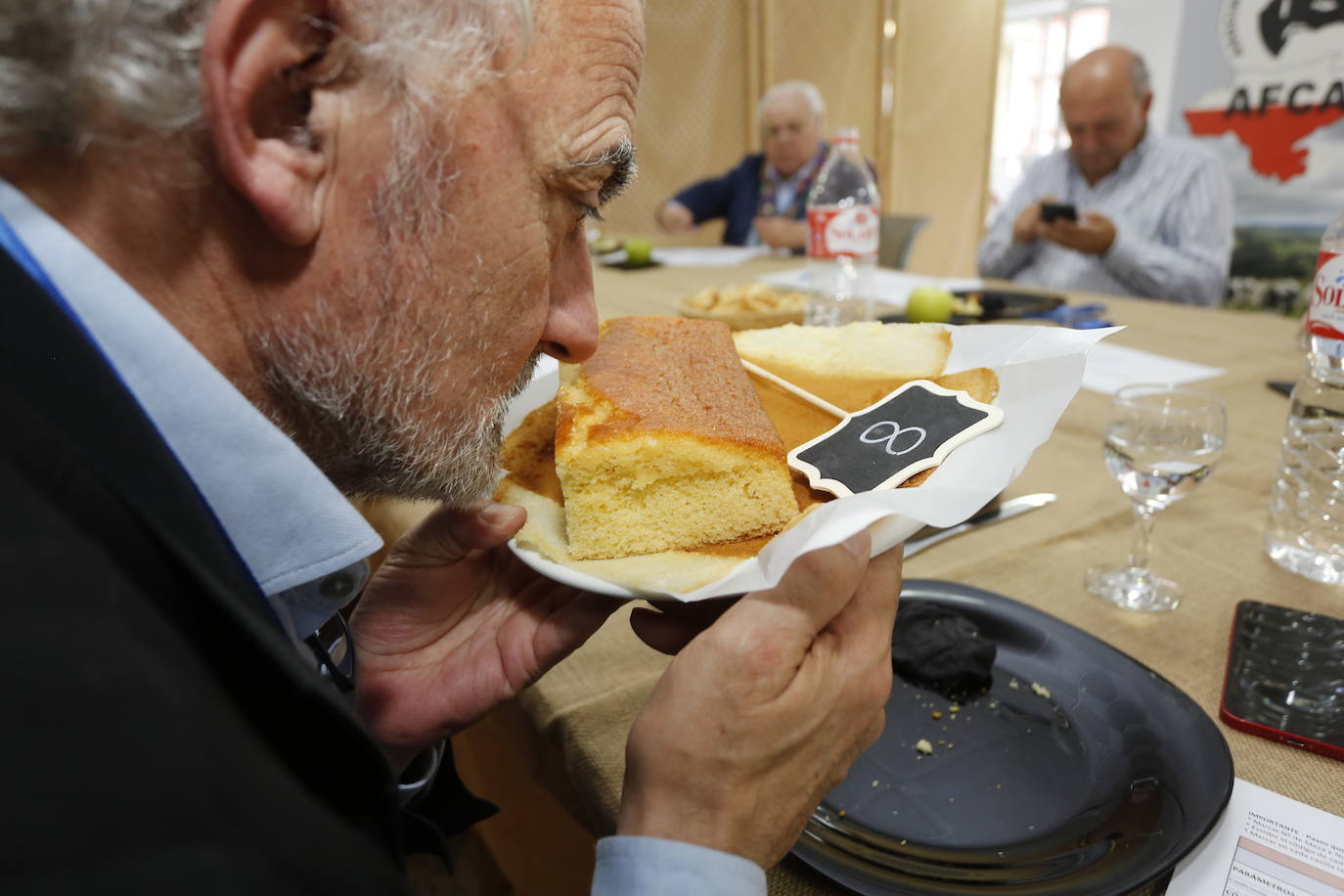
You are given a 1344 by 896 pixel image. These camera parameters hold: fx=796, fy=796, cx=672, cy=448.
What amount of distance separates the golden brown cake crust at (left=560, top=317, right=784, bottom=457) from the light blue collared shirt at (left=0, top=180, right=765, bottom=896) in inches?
11.1

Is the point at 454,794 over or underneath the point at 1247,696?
underneath

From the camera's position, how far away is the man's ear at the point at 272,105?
571 millimetres

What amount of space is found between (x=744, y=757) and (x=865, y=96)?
766 centimetres

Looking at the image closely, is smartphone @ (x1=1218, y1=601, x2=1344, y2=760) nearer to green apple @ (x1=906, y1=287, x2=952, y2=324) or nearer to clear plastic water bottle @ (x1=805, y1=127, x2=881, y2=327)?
clear plastic water bottle @ (x1=805, y1=127, x2=881, y2=327)

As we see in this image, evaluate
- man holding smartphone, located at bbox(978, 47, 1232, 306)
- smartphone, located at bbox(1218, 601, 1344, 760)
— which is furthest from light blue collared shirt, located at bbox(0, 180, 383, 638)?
man holding smartphone, located at bbox(978, 47, 1232, 306)

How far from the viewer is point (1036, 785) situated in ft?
2.50

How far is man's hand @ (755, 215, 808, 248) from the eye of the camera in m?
3.97

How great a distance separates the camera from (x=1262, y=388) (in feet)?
6.08

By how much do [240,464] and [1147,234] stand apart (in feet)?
12.3

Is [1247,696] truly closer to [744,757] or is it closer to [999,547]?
[999,547]

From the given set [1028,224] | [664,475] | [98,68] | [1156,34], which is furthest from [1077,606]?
[1156,34]

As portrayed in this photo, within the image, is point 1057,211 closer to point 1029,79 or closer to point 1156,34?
point 1156,34

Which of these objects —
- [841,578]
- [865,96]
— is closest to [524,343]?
[841,578]

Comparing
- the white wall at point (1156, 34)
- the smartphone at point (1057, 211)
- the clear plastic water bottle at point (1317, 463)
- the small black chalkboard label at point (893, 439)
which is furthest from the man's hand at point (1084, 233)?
the white wall at point (1156, 34)
